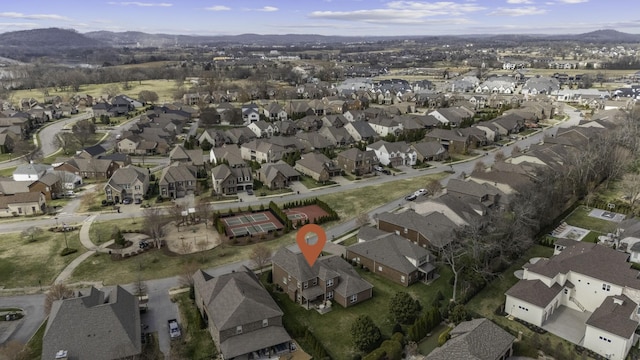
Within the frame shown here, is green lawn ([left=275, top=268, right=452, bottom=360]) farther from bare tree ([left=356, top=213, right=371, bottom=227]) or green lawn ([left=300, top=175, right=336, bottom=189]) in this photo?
green lawn ([left=300, top=175, right=336, bottom=189])

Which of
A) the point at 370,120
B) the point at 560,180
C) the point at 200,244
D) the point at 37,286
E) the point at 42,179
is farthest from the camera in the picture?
the point at 370,120

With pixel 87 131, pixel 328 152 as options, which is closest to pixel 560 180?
pixel 328 152

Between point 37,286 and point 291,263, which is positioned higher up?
point 291,263

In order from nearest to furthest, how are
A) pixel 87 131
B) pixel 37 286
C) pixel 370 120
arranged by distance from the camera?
pixel 37 286 → pixel 87 131 → pixel 370 120

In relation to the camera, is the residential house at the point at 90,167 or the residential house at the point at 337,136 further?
the residential house at the point at 337,136

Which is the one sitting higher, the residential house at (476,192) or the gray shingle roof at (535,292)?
the residential house at (476,192)

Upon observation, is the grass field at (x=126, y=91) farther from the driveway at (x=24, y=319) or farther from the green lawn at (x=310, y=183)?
the driveway at (x=24, y=319)

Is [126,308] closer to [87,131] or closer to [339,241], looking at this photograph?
[339,241]

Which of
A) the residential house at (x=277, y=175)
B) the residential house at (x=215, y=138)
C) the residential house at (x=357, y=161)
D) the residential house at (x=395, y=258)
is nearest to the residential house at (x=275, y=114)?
the residential house at (x=215, y=138)
